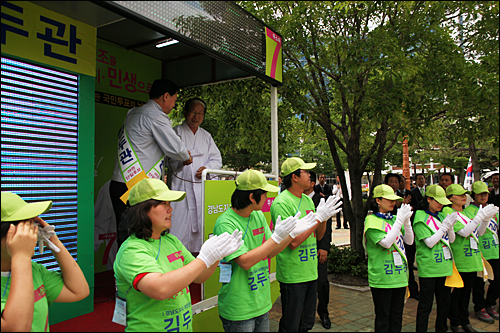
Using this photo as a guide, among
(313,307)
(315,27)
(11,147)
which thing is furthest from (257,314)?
(315,27)

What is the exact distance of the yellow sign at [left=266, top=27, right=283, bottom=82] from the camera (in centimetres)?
477

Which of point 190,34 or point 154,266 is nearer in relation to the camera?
point 154,266

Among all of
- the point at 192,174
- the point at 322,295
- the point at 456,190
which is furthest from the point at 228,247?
the point at 456,190

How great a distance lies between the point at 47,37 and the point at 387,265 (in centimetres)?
385

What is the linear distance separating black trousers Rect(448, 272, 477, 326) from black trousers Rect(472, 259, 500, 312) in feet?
1.87

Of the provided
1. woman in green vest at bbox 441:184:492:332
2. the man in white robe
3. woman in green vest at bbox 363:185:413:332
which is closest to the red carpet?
the man in white robe

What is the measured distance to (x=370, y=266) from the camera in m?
4.01

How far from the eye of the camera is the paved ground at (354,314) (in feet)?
16.7

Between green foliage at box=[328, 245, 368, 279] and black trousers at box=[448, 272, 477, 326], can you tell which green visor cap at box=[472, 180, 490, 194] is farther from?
Result: green foliage at box=[328, 245, 368, 279]

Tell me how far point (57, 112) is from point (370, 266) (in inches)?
135

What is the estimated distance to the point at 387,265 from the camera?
387cm

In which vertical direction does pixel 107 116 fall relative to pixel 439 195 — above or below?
above

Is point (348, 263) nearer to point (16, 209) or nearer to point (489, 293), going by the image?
point (489, 293)

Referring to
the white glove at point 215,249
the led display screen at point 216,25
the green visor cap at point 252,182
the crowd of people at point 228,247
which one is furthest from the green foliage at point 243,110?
the white glove at point 215,249
